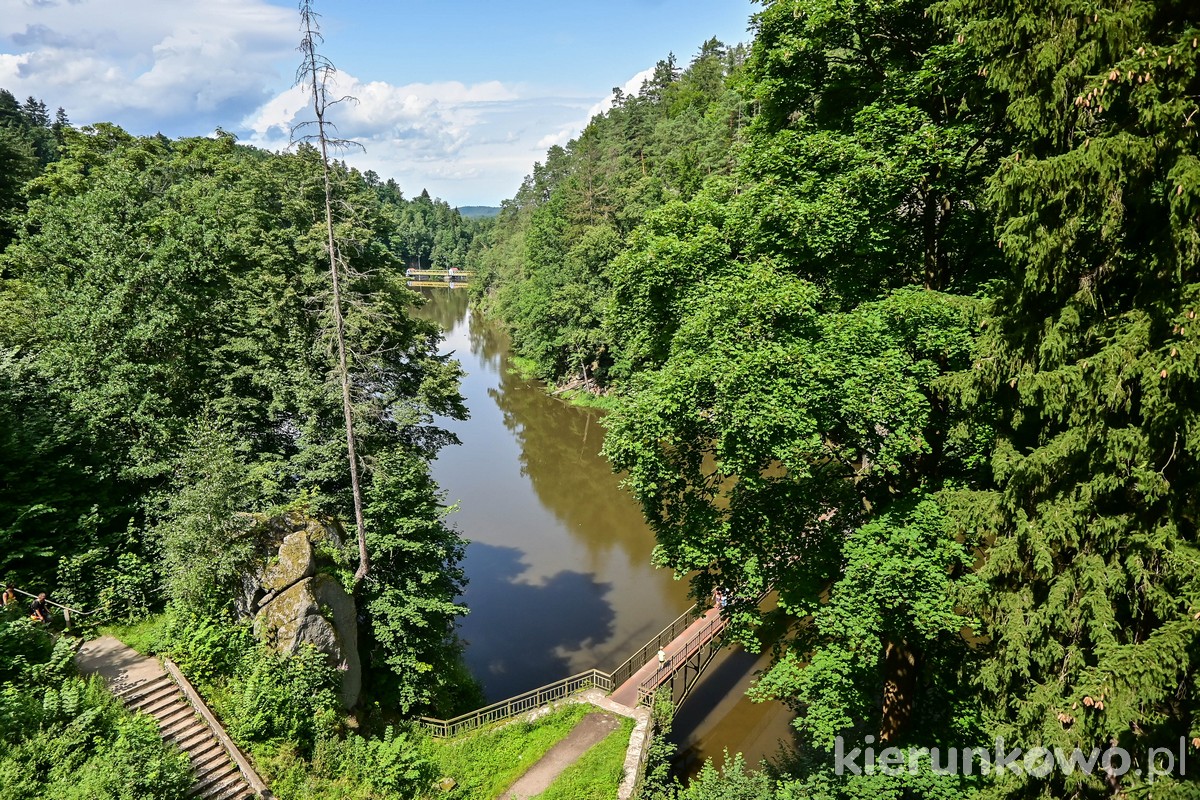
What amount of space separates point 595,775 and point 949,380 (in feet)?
33.7

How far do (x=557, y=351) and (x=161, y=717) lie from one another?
36.7 m

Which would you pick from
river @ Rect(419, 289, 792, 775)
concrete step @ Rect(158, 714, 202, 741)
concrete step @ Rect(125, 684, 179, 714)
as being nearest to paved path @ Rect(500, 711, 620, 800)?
river @ Rect(419, 289, 792, 775)

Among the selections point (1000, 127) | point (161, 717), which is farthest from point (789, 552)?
point (161, 717)

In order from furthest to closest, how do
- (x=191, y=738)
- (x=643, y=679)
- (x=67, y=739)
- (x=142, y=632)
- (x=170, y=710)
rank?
(x=643, y=679) < (x=142, y=632) < (x=170, y=710) < (x=191, y=738) < (x=67, y=739)

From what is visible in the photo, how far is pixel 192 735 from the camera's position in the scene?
1076 centimetres

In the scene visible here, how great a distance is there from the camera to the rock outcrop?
484 inches

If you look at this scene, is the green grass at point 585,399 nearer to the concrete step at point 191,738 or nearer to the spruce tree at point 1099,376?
the concrete step at point 191,738

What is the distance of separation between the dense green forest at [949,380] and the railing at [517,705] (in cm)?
585

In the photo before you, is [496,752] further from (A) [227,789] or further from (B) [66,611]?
(B) [66,611]

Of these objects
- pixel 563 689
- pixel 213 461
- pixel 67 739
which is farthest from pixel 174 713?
pixel 563 689

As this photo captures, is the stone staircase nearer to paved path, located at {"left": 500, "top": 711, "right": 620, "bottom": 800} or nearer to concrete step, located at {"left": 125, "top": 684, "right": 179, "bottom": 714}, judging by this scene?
concrete step, located at {"left": 125, "top": 684, "right": 179, "bottom": 714}

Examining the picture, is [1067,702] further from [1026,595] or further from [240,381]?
[240,381]

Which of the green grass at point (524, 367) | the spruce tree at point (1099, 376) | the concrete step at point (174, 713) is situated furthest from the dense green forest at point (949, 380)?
the green grass at point (524, 367)

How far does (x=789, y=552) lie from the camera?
32.8ft
